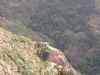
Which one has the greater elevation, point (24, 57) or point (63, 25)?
point (24, 57)

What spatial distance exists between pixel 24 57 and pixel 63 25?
49.4 meters

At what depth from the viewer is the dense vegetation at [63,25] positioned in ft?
212

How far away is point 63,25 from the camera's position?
78438 millimetres

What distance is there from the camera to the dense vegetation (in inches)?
2542

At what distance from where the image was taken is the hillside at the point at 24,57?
2625 cm

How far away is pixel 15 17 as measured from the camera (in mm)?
76938

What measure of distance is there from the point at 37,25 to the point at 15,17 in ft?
21.8

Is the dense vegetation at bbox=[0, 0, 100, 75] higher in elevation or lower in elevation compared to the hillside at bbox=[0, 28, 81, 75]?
lower

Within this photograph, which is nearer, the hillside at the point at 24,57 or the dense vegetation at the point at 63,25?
the hillside at the point at 24,57

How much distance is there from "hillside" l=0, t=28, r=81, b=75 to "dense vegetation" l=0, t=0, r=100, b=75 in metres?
25.2

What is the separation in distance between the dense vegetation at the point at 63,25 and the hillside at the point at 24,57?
82.8ft

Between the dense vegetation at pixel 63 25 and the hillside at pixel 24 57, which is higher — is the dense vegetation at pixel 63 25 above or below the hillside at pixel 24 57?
below

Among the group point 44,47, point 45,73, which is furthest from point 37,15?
point 45,73

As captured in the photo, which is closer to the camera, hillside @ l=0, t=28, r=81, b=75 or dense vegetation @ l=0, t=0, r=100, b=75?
hillside @ l=0, t=28, r=81, b=75
